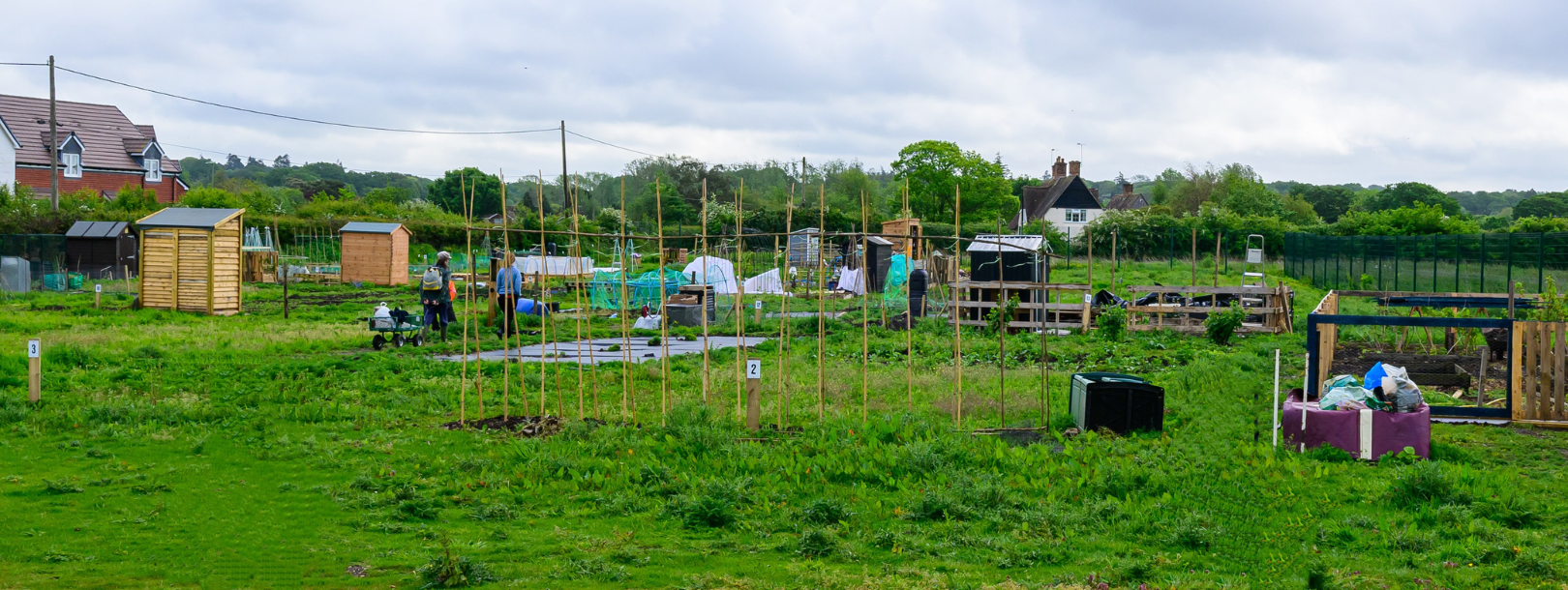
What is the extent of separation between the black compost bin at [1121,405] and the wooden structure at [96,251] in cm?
3362

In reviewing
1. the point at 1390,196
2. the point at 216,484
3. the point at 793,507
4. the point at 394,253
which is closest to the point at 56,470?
the point at 216,484

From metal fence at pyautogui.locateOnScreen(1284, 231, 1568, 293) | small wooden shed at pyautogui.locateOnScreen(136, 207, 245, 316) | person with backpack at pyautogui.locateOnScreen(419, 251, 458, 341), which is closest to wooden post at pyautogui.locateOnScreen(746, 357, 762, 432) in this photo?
person with backpack at pyautogui.locateOnScreen(419, 251, 458, 341)

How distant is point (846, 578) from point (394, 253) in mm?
33422

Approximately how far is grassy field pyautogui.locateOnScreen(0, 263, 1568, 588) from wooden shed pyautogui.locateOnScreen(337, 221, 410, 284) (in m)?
23.4

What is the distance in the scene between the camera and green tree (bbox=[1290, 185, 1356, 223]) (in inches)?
3410

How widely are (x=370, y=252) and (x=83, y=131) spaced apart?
3479 cm

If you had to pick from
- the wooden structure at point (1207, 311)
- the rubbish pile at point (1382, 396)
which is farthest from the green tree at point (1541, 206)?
the rubbish pile at point (1382, 396)

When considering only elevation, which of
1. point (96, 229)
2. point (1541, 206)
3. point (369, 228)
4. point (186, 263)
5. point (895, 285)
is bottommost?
point (895, 285)

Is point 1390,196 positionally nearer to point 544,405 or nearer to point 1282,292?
point 1282,292

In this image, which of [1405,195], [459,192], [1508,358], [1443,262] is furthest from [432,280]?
[1405,195]

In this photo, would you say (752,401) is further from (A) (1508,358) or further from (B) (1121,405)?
(A) (1508,358)

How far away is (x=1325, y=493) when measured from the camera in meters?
7.74

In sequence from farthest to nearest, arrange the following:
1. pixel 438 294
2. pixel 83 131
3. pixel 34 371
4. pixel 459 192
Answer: pixel 459 192 → pixel 83 131 → pixel 438 294 → pixel 34 371

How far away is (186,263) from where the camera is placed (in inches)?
894
